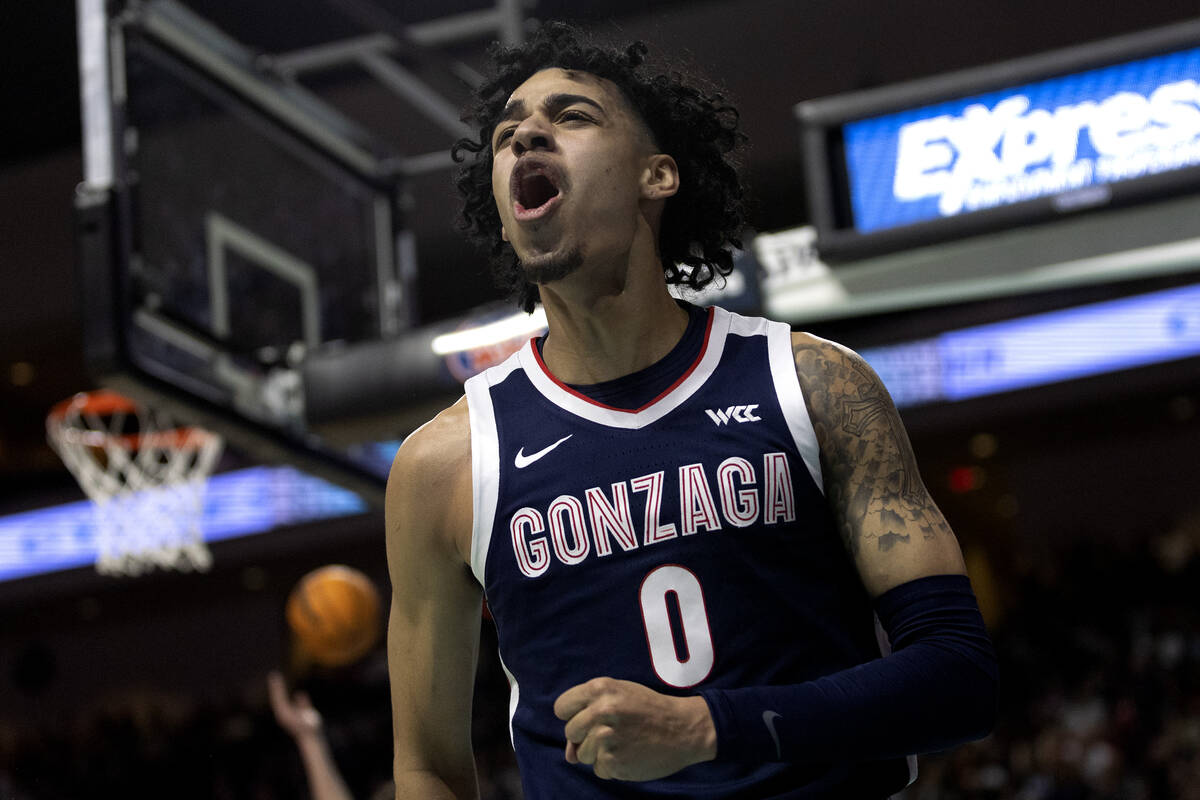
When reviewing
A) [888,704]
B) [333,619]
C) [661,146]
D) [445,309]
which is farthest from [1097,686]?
[888,704]

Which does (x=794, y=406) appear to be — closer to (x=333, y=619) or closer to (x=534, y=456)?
(x=534, y=456)

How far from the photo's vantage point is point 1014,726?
37.7 feet

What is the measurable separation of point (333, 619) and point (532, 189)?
16.7 ft

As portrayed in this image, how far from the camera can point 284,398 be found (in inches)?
239

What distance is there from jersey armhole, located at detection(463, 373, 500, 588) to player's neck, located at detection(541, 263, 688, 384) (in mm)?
144

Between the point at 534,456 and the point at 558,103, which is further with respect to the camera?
the point at 558,103

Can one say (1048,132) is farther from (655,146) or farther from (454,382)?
(655,146)

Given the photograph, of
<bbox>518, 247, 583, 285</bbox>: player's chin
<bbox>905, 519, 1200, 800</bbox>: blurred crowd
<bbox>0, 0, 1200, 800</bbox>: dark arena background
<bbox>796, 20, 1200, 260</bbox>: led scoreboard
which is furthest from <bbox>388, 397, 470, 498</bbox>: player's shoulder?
<bbox>905, 519, 1200, 800</bbox>: blurred crowd

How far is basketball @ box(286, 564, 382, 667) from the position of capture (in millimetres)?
6785

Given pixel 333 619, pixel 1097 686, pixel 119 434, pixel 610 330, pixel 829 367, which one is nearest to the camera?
pixel 829 367

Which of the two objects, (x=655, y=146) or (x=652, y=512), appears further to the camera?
(x=655, y=146)

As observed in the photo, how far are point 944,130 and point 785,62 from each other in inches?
185

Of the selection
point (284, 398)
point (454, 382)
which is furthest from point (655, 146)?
point (284, 398)

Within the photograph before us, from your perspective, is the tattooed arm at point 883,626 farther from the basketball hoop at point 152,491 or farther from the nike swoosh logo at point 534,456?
the basketball hoop at point 152,491
